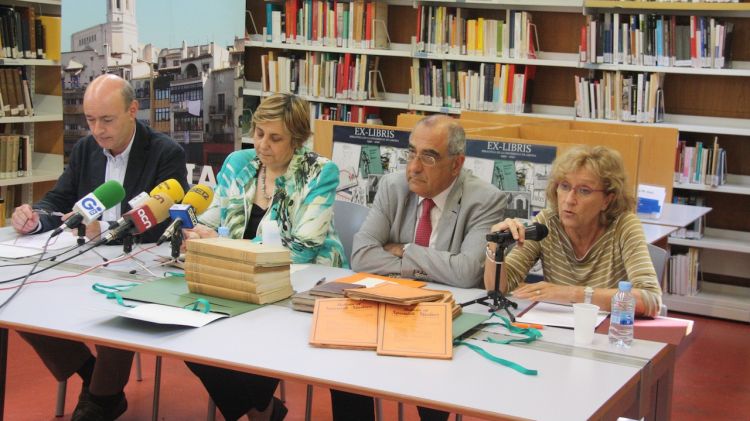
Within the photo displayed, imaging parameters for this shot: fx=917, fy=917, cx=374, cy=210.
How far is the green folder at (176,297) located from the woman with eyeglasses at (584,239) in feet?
2.73

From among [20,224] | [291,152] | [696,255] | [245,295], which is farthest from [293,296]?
[696,255]

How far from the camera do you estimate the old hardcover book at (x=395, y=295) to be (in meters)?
2.54

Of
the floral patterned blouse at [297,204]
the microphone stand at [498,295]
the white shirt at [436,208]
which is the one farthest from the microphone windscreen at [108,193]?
the microphone stand at [498,295]

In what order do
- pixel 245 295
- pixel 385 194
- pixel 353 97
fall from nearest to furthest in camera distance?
pixel 245 295 → pixel 385 194 → pixel 353 97

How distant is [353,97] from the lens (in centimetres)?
724

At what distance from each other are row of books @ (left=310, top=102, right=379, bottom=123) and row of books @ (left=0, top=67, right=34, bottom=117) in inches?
83.9

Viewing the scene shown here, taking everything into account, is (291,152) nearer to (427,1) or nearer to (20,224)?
(20,224)

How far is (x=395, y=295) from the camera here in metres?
2.56

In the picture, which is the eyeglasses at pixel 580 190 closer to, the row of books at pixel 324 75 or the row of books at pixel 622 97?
the row of books at pixel 622 97

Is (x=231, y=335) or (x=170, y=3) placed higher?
(x=170, y=3)

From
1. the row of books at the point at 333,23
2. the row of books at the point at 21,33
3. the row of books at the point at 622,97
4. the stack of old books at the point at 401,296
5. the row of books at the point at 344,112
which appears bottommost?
the stack of old books at the point at 401,296

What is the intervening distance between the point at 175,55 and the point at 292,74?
1099 millimetres

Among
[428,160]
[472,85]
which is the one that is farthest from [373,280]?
[472,85]

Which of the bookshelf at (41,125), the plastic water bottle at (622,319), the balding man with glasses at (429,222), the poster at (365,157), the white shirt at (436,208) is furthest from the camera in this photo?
the bookshelf at (41,125)
